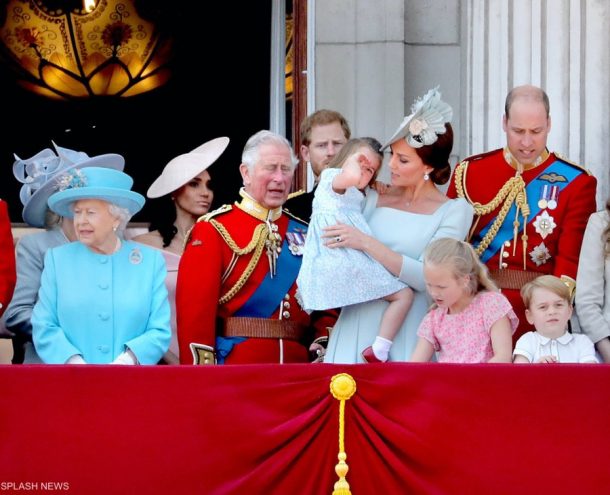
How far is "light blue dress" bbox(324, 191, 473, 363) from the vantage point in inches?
221

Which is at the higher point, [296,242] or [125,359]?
[296,242]

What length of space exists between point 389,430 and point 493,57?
269 centimetres

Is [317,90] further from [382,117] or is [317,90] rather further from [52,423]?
[52,423]

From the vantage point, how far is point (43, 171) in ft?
20.6

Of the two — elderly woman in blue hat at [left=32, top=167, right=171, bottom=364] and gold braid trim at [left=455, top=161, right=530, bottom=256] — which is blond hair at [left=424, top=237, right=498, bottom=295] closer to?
gold braid trim at [left=455, top=161, right=530, bottom=256]

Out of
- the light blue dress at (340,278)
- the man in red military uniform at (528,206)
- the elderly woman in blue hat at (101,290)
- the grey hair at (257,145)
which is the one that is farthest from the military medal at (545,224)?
the elderly woman in blue hat at (101,290)

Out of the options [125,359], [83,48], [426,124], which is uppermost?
[83,48]

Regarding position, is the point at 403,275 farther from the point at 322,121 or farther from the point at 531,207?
the point at 322,121

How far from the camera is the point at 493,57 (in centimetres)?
727

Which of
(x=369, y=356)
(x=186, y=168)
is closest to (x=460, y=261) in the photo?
Result: (x=369, y=356)

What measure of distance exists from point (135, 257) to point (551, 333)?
147cm

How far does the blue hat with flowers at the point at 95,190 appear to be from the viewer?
5.79 meters

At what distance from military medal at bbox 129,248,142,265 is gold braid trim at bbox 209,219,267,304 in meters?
0.33

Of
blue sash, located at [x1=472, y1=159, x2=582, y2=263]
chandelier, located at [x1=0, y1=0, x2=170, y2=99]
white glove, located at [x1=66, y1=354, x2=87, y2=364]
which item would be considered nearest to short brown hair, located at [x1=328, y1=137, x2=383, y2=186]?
blue sash, located at [x1=472, y1=159, x2=582, y2=263]
